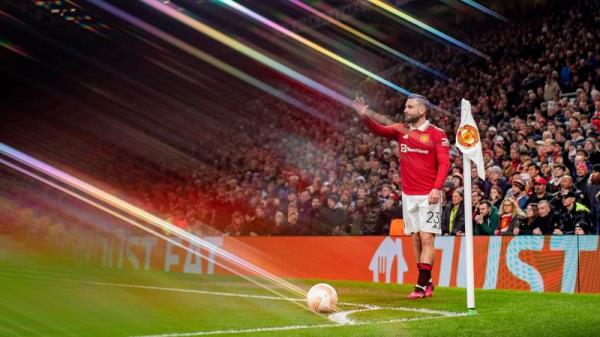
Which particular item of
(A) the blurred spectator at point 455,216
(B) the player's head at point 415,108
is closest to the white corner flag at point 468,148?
(B) the player's head at point 415,108

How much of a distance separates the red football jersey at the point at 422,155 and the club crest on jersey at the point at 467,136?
1798 mm

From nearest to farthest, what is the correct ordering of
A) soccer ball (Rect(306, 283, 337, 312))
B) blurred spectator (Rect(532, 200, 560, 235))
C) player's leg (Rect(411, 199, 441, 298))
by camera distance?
soccer ball (Rect(306, 283, 337, 312))
player's leg (Rect(411, 199, 441, 298))
blurred spectator (Rect(532, 200, 560, 235))

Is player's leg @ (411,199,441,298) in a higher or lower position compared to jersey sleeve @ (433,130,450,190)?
lower

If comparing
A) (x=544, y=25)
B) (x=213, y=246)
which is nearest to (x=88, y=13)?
(x=213, y=246)

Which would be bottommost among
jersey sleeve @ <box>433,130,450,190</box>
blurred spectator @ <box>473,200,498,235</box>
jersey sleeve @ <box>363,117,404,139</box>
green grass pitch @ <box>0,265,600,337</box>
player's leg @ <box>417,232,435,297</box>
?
green grass pitch @ <box>0,265,600,337</box>

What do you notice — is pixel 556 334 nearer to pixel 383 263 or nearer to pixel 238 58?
pixel 383 263

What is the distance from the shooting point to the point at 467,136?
740cm

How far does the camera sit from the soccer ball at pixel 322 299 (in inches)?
318

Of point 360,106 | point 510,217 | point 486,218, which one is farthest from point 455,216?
point 360,106

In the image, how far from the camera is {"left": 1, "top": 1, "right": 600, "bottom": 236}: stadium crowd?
1387cm

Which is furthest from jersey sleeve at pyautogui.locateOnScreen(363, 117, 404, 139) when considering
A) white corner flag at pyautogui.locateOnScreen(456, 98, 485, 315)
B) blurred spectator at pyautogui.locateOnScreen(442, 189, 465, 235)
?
blurred spectator at pyautogui.locateOnScreen(442, 189, 465, 235)

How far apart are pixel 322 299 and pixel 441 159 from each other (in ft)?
8.19

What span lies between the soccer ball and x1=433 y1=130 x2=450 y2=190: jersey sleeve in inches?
79.1

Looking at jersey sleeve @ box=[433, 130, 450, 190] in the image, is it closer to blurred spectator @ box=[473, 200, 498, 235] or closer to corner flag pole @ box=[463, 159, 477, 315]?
corner flag pole @ box=[463, 159, 477, 315]
